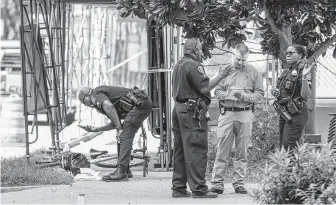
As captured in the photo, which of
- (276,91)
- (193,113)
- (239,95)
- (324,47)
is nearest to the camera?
(193,113)

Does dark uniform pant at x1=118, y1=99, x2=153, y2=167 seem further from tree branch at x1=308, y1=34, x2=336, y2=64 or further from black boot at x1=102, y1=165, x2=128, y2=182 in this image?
tree branch at x1=308, y1=34, x2=336, y2=64

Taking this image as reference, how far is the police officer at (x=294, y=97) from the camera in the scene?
36.3 ft

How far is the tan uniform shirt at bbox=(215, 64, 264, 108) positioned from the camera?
1104cm

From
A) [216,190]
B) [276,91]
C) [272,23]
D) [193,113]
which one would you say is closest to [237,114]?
[276,91]

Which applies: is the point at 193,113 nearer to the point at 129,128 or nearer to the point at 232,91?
the point at 232,91

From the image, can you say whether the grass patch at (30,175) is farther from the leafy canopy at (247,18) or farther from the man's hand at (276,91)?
the man's hand at (276,91)

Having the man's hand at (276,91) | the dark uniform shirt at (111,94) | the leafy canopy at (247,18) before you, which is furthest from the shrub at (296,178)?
the dark uniform shirt at (111,94)

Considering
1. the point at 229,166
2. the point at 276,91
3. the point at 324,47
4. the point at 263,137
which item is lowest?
the point at 229,166

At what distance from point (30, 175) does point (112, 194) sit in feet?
5.26

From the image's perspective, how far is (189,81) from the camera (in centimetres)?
1046

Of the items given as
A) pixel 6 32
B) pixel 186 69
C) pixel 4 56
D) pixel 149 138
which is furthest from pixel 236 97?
pixel 6 32

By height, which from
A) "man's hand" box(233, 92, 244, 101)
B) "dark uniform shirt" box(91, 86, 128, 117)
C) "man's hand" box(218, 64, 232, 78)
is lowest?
"dark uniform shirt" box(91, 86, 128, 117)

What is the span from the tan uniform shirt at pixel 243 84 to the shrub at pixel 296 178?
9.87 feet

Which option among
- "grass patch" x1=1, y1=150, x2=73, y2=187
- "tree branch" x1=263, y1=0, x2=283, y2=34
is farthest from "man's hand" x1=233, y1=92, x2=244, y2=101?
"grass patch" x1=1, y1=150, x2=73, y2=187
